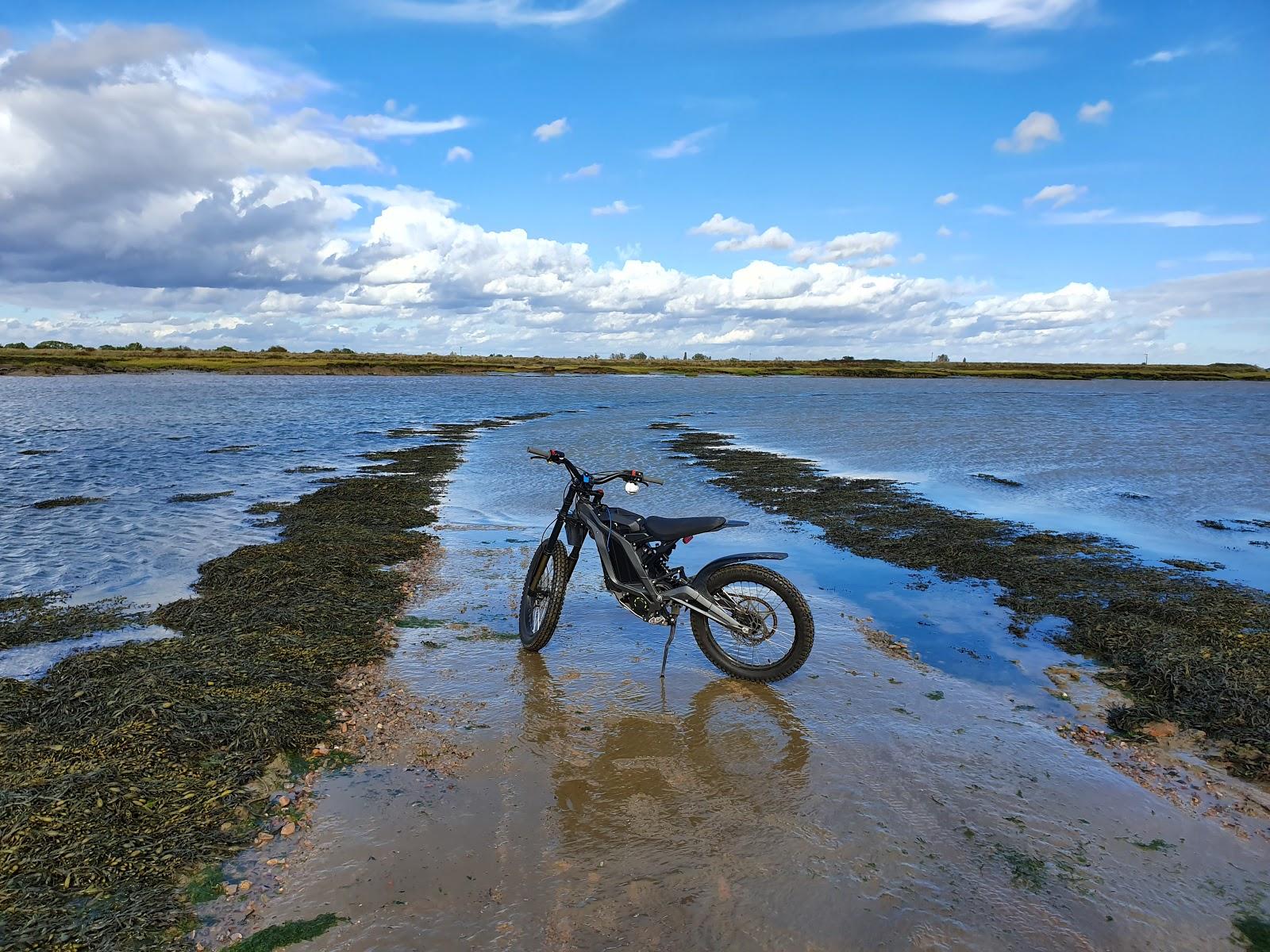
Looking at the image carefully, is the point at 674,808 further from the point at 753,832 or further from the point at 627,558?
the point at 627,558

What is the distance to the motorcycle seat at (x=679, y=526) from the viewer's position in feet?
22.1

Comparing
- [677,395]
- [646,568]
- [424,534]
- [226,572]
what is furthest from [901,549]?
[677,395]

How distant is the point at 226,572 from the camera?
9984 millimetres

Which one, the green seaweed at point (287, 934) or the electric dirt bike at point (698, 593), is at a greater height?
the electric dirt bike at point (698, 593)

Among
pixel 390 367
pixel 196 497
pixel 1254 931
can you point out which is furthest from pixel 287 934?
pixel 390 367

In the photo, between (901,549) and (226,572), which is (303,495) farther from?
(901,549)

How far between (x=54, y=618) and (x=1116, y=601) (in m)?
12.2

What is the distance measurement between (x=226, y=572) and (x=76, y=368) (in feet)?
393

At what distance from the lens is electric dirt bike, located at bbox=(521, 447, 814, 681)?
259 inches

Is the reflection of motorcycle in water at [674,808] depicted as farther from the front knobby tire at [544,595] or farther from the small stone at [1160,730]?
the small stone at [1160,730]

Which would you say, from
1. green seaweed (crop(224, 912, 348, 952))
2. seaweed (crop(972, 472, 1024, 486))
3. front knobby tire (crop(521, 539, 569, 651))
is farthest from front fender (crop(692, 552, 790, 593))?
seaweed (crop(972, 472, 1024, 486))

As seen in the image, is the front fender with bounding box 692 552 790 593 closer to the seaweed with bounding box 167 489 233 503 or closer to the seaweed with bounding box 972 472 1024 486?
the seaweed with bounding box 167 489 233 503

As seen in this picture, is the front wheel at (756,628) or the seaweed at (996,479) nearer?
the front wheel at (756,628)

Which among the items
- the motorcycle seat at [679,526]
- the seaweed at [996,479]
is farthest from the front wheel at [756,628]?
the seaweed at [996,479]
